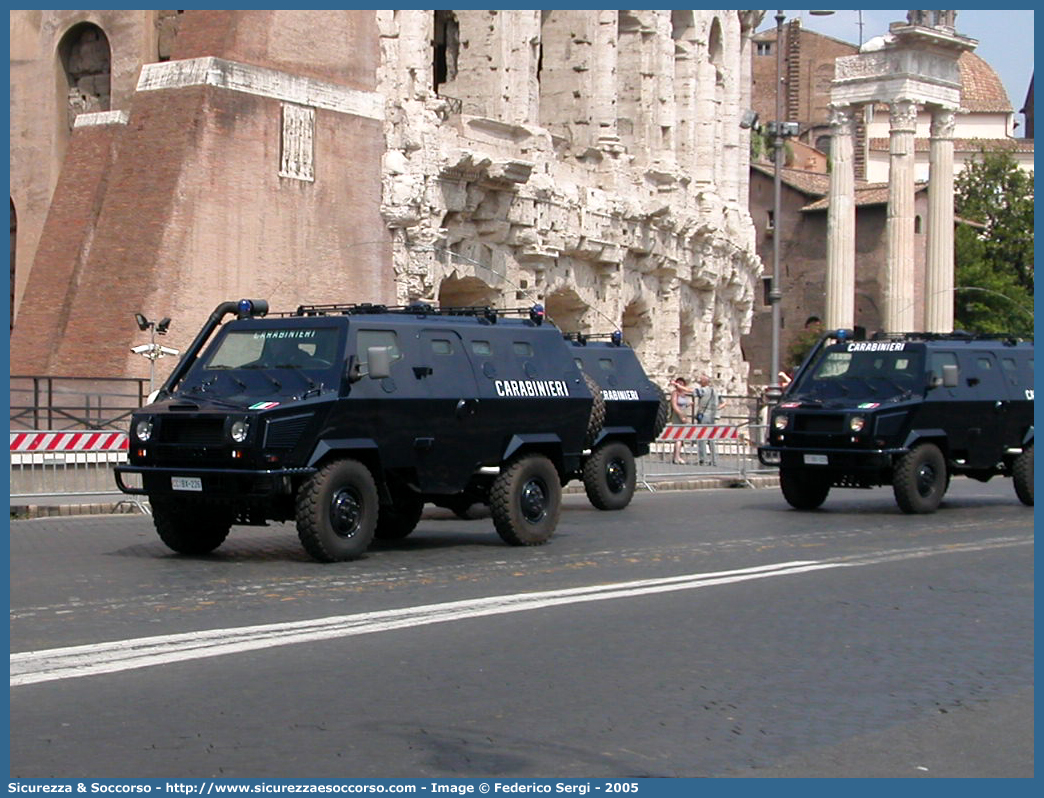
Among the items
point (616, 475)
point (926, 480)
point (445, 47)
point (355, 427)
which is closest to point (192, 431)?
point (355, 427)

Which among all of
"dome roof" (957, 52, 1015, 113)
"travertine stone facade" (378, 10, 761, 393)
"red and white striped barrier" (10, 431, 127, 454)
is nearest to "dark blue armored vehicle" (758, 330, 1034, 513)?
"red and white striped barrier" (10, 431, 127, 454)

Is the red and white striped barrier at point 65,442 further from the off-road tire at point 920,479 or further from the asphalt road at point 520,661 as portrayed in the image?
the off-road tire at point 920,479

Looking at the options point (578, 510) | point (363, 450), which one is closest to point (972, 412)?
point (578, 510)

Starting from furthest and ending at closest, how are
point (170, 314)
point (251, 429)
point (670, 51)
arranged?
point (670, 51), point (170, 314), point (251, 429)

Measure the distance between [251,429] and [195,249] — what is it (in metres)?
15.9

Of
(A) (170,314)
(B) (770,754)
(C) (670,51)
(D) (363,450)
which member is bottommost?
(B) (770,754)

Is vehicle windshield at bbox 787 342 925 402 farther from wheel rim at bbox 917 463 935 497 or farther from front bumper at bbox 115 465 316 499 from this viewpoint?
front bumper at bbox 115 465 316 499

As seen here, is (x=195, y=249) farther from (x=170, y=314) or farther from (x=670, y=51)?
(x=670, y=51)

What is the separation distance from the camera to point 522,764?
7230 millimetres

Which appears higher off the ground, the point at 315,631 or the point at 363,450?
the point at 363,450

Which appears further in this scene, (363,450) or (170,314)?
(170,314)

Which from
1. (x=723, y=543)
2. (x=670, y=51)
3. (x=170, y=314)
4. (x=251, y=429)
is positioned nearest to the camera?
(x=251, y=429)

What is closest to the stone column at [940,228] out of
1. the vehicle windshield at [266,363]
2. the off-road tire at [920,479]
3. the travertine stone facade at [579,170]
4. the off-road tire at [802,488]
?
the travertine stone facade at [579,170]

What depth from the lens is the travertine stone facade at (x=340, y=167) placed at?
29.4 meters
